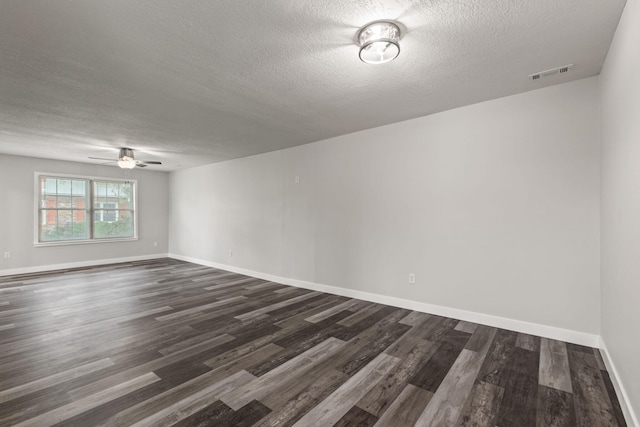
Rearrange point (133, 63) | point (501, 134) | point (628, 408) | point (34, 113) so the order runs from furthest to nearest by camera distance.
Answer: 1. point (34, 113)
2. point (501, 134)
3. point (133, 63)
4. point (628, 408)

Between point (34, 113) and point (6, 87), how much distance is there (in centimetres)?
83

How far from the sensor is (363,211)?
4.34 m

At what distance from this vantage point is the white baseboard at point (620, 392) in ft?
5.54

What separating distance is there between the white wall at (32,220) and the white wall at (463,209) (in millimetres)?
4404

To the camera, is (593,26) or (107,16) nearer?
(107,16)

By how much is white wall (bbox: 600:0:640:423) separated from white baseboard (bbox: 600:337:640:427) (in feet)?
0.16

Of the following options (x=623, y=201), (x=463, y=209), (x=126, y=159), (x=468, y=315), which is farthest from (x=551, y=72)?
(x=126, y=159)

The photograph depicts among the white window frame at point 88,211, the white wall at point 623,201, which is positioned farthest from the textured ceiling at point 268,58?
the white window frame at point 88,211

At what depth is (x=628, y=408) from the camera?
1769 millimetres

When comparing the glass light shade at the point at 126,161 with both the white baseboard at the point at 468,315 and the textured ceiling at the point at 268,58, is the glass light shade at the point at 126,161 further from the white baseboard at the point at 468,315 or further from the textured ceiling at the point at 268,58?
the white baseboard at the point at 468,315

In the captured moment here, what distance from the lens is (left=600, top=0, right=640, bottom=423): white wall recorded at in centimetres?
165

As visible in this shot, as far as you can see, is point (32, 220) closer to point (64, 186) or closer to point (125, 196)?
point (64, 186)

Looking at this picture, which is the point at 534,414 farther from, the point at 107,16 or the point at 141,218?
the point at 141,218

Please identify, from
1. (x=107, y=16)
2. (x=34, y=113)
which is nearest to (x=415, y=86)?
(x=107, y=16)
